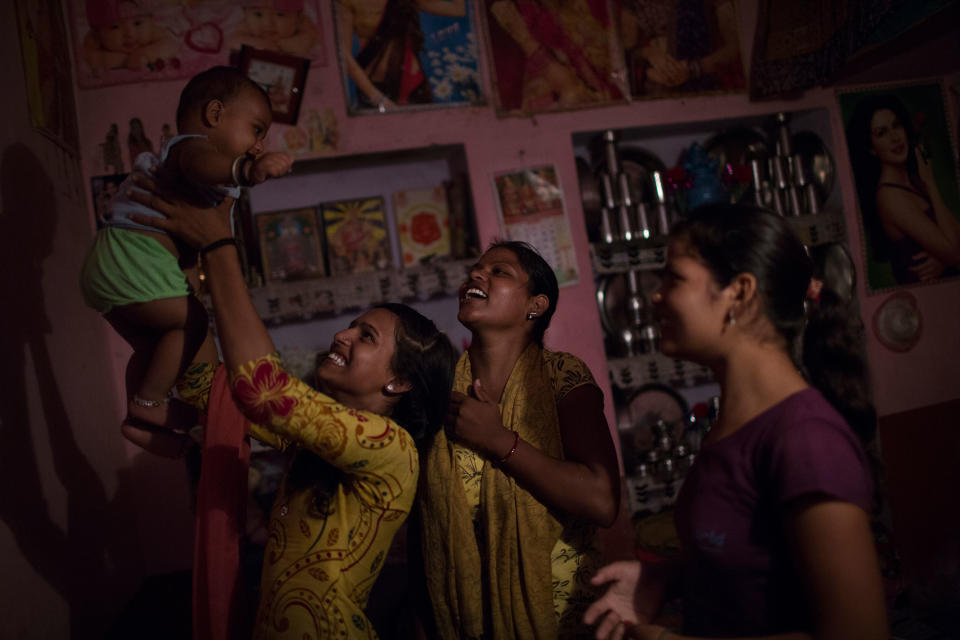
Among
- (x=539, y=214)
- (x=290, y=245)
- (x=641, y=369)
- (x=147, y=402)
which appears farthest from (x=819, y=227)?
(x=147, y=402)

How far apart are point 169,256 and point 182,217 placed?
0.22m

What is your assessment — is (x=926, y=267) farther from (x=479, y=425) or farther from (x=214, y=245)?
(x=214, y=245)

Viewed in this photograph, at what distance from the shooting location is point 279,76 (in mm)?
3301

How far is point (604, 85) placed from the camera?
3.70 meters

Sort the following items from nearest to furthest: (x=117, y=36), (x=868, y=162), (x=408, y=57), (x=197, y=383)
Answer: (x=197, y=383) → (x=117, y=36) → (x=408, y=57) → (x=868, y=162)

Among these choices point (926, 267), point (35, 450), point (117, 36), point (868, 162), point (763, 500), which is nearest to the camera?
point (763, 500)

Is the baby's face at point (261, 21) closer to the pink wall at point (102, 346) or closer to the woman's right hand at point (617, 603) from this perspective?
the pink wall at point (102, 346)

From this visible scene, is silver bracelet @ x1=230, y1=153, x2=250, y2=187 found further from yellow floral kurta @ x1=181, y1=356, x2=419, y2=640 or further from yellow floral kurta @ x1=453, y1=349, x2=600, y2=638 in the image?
yellow floral kurta @ x1=453, y1=349, x2=600, y2=638

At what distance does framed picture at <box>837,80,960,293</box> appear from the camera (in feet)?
13.5

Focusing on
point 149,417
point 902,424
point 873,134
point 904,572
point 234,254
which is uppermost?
point 873,134

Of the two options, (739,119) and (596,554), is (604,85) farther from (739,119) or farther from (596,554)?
(596,554)

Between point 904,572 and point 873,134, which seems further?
point 873,134

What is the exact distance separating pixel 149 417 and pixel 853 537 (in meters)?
1.63

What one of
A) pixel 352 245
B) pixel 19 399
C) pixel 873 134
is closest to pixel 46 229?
pixel 19 399
